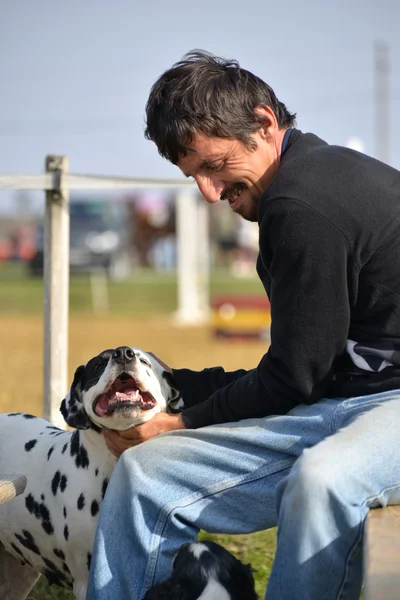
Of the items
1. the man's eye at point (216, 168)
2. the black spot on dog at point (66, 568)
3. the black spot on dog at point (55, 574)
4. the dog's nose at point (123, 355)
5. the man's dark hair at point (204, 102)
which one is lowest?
the black spot on dog at point (55, 574)

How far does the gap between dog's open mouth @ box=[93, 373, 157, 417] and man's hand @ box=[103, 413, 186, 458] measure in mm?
88

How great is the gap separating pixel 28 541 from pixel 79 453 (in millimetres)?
502

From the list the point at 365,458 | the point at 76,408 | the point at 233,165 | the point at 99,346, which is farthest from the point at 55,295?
the point at 99,346

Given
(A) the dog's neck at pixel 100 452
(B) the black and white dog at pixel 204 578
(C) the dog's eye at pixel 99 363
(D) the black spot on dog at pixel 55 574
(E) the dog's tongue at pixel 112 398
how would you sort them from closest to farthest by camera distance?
(B) the black and white dog at pixel 204 578
(E) the dog's tongue at pixel 112 398
(C) the dog's eye at pixel 99 363
(A) the dog's neck at pixel 100 452
(D) the black spot on dog at pixel 55 574

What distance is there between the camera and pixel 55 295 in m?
5.27

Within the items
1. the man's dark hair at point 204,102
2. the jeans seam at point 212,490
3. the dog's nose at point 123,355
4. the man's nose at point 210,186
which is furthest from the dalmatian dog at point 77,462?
the man's dark hair at point 204,102

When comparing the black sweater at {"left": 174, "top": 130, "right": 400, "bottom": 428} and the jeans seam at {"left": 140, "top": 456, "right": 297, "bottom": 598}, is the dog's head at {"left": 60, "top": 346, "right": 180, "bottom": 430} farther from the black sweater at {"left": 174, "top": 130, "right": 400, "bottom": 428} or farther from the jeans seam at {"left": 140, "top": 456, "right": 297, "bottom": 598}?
the black sweater at {"left": 174, "top": 130, "right": 400, "bottom": 428}

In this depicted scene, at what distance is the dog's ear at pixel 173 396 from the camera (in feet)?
13.4

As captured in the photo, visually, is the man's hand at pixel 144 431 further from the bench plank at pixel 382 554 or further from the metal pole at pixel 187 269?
the metal pole at pixel 187 269

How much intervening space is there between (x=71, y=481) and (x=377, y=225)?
1830mm

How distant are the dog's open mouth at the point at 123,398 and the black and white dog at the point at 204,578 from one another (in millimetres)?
713

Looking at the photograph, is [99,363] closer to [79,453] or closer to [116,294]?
[79,453]

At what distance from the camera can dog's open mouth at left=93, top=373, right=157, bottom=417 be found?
12.5 feet

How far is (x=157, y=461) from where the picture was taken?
339cm
